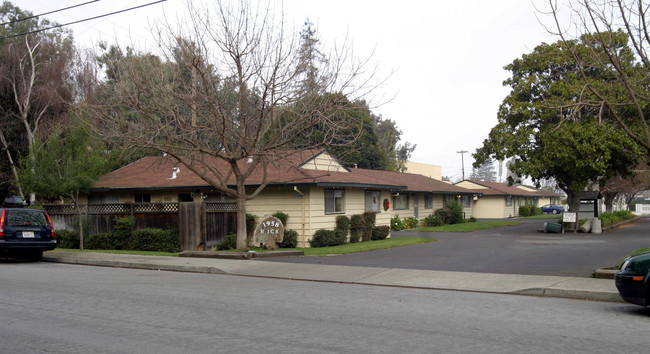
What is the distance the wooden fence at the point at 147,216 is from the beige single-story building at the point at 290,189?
162cm

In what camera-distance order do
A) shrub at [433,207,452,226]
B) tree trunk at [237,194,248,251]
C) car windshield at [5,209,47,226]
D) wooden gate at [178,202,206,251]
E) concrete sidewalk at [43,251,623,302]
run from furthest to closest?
shrub at [433,207,452,226] → wooden gate at [178,202,206,251] → tree trunk at [237,194,248,251] → car windshield at [5,209,47,226] → concrete sidewalk at [43,251,623,302]

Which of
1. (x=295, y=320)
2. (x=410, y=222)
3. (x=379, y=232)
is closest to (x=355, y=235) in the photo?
(x=379, y=232)

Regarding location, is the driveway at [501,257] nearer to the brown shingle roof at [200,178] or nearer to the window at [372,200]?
the brown shingle roof at [200,178]

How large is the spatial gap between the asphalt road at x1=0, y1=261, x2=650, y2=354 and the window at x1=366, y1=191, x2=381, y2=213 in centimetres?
1496

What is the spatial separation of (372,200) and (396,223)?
809cm

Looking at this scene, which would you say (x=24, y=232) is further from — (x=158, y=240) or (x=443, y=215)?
(x=443, y=215)

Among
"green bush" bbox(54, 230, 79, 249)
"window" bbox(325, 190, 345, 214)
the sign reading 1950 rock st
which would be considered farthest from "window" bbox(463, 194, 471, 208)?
"green bush" bbox(54, 230, 79, 249)

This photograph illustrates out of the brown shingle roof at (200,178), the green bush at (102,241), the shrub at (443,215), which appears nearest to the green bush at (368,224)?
the brown shingle roof at (200,178)

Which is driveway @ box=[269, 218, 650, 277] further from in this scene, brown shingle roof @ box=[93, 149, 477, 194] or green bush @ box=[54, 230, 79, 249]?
green bush @ box=[54, 230, 79, 249]

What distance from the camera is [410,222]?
3772 centimetres

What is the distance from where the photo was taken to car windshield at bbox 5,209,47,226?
57.8 ft

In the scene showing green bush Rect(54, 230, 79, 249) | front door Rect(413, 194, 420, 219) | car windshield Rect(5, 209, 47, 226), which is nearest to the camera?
car windshield Rect(5, 209, 47, 226)

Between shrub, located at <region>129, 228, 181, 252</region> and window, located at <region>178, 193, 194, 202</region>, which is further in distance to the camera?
window, located at <region>178, 193, 194, 202</region>

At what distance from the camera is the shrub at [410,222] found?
122 ft
